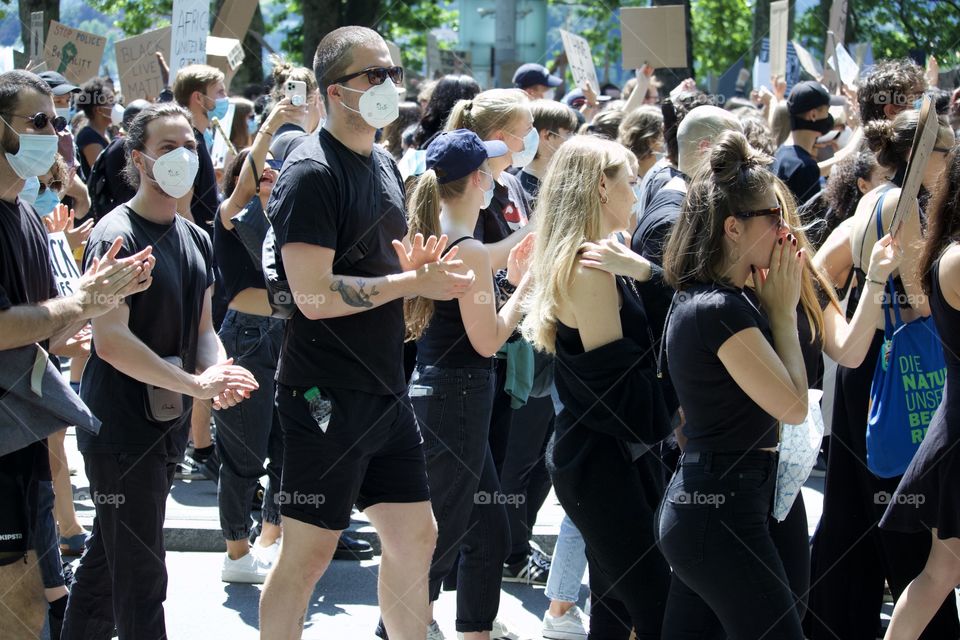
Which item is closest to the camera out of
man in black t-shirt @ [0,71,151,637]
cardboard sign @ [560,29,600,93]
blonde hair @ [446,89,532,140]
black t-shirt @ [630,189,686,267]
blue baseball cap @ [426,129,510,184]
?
man in black t-shirt @ [0,71,151,637]

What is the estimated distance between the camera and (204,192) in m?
6.91

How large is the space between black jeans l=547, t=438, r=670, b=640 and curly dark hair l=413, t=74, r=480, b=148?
116 inches

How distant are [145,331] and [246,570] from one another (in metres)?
2.02

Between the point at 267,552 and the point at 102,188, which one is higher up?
the point at 102,188

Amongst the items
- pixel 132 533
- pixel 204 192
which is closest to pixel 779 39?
pixel 204 192

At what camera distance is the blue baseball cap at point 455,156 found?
4.36 metres

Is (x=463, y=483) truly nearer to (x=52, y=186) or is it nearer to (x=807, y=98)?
(x=52, y=186)

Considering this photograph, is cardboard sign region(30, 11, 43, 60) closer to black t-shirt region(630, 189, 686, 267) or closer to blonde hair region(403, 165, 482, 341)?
blonde hair region(403, 165, 482, 341)

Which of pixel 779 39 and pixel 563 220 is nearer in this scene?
pixel 563 220

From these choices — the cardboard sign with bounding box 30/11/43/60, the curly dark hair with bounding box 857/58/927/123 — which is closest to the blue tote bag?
the curly dark hair with bounding box 857/58/927/123

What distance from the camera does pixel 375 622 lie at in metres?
5.27

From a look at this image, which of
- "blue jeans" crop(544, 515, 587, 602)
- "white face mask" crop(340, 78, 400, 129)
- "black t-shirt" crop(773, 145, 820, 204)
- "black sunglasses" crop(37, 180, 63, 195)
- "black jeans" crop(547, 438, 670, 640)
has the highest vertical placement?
"white face mask" crop(340, 78, 400, 129)

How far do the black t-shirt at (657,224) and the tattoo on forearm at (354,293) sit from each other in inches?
55.4

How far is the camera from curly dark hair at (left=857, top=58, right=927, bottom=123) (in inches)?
219
